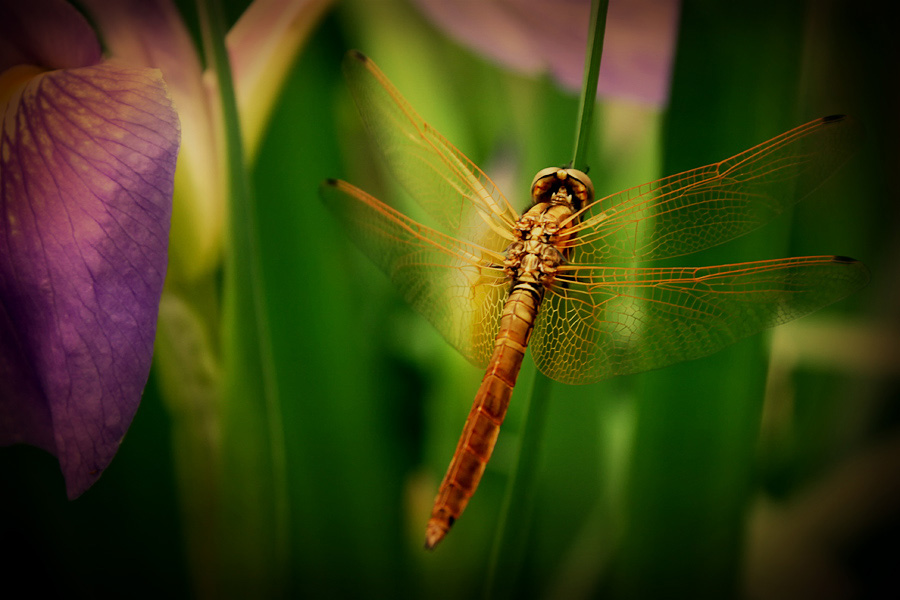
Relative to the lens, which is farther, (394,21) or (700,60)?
(394,21)

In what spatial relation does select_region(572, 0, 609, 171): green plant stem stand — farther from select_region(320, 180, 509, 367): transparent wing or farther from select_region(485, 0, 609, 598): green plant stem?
select_region(320, 180, 509, 367): transparent wing

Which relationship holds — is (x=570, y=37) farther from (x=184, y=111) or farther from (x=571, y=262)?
(x=184, y=111)

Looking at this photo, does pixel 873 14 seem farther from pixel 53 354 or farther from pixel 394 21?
pixel 53 354

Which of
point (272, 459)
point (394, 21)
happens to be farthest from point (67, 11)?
point (272, 459)

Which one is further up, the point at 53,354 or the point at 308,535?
the point at 53,354

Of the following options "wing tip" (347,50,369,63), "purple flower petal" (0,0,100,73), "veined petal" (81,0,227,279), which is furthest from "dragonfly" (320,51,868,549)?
"purple flower petal" (0,0,100,73)

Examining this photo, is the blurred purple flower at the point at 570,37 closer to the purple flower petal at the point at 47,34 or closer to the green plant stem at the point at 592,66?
the green plant stem at the point at 592,66

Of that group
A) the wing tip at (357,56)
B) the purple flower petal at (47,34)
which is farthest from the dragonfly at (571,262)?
the purple flower petal at (47,34)

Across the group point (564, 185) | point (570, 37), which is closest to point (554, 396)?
point (564, 185)
